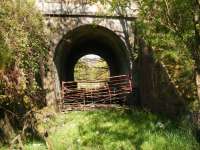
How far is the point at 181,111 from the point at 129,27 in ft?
22.3

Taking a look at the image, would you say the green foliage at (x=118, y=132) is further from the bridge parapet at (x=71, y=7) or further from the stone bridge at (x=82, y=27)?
the bridge parapet at (x=71, y=7)

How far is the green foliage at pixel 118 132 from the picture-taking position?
971cm

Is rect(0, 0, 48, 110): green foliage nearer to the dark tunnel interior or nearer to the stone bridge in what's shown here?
the stone bridge

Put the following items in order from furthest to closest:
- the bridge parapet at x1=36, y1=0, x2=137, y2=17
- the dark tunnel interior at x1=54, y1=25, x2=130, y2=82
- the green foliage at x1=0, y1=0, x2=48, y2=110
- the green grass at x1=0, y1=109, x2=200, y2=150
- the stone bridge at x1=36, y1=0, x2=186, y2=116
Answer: the dark tunnel interior at x1=54, y1=25, x2=130, y2=82 < the bridge parapet at x1=36, y1=0, x2=137, y2=17 < the stone bridge at x1=36, y1=0, x2=186, y2=116 < the green foliage at x1=0, y1=0, x2=48, y2=110 < the green grass at x1=0, y1=109, x2=200, y2=150

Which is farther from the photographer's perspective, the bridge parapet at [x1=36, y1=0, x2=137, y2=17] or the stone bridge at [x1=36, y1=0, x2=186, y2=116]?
the bridge parapet at [x1=36, y1=0, x2=137, y2=17]

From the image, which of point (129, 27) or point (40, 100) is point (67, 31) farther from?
point (40, 100)

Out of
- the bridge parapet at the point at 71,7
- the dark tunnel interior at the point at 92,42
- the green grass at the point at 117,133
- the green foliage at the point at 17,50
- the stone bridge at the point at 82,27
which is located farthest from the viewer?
the dark tunnel interior at the point at 92,42

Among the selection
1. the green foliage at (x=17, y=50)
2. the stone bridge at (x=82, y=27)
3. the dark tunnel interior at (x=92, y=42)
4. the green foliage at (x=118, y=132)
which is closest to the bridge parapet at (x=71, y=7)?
the stone bridge at (x=82, y=27)

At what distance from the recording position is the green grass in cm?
970

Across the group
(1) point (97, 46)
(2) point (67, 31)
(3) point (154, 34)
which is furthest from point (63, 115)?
(1) point (97, 46)

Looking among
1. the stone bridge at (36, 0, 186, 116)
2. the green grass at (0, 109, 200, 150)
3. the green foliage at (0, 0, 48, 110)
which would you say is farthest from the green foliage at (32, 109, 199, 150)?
the stone bridge at (36, 0, 186, 116)

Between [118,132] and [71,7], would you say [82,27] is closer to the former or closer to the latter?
[71,7]

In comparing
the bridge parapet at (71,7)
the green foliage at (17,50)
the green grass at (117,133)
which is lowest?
the green grass at (117,133)

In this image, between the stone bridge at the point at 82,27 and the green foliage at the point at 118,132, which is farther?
the stone bridge at the point at 82,27
